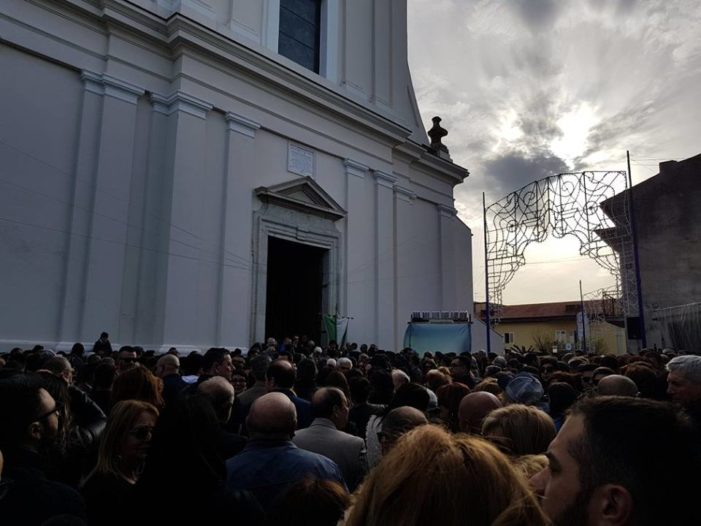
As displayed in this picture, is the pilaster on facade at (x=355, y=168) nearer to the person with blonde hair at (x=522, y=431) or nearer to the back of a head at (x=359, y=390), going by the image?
the back of a head at (x=359, y=390)

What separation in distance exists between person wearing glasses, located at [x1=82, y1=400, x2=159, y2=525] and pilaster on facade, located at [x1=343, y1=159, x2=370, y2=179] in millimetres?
15315

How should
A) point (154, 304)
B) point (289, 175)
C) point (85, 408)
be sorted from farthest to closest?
point (289, 175) < point (154, 304) < point (85, 408)

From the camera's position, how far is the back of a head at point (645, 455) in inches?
45.3

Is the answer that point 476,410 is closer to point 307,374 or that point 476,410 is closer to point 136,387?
point 136,387

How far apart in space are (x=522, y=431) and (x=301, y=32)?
17.5 m

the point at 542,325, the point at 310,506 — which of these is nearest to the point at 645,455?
the point at 310,506

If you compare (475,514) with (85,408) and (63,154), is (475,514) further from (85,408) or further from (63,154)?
(63,154)

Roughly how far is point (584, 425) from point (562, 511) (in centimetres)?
21

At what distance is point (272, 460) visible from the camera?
269 cm

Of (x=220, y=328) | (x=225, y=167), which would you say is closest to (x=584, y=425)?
(x=220, y=328)

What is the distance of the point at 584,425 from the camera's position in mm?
→ 1346

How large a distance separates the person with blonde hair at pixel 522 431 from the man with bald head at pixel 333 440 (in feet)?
3.17

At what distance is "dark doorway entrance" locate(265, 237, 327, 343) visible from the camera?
17125mm

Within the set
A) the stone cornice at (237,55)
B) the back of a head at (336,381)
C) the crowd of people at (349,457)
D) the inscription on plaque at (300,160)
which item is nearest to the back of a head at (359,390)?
the crowd of people at (349,457)
